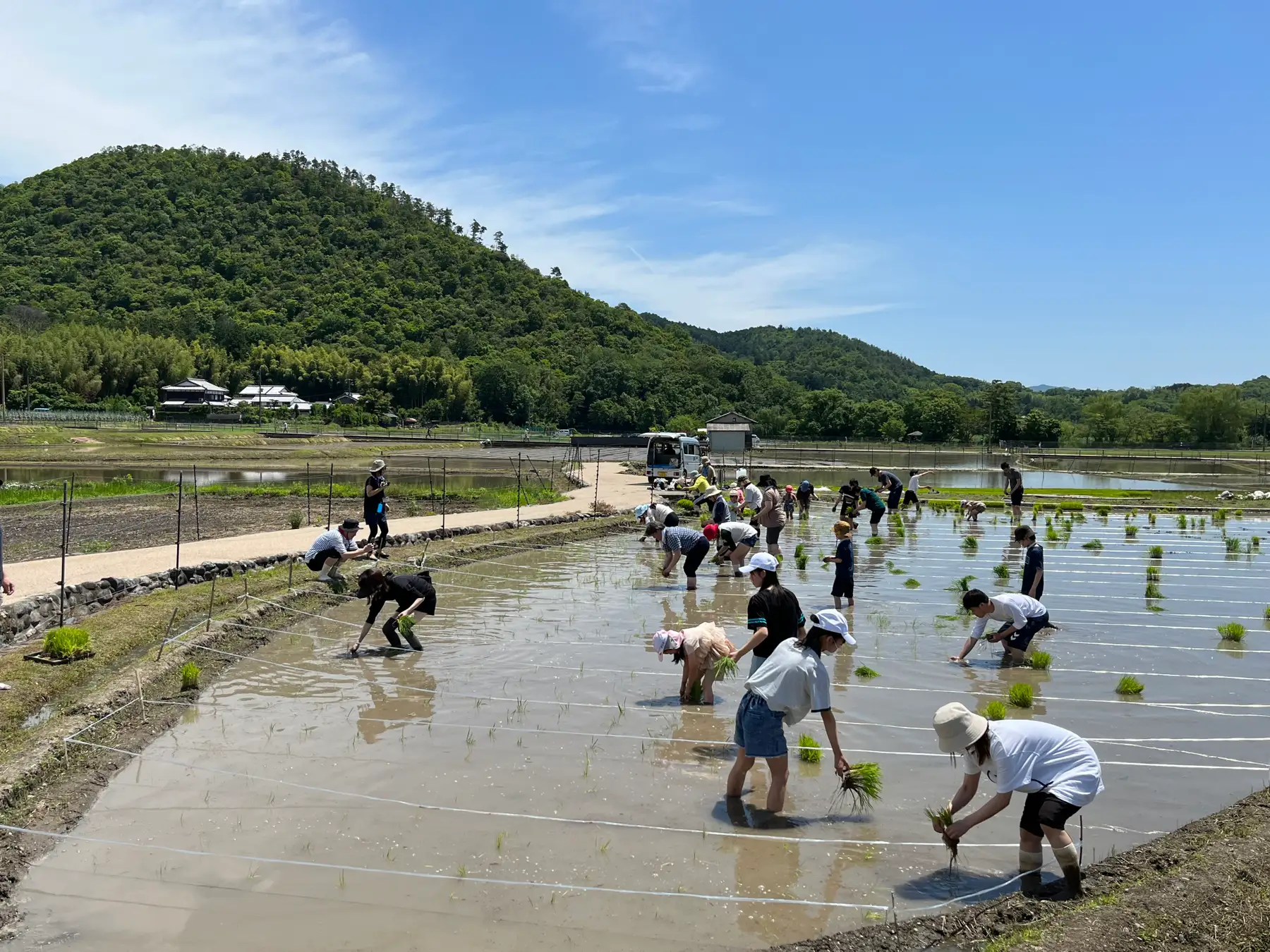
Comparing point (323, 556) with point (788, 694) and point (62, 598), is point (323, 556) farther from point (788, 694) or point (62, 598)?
point (788, 694)

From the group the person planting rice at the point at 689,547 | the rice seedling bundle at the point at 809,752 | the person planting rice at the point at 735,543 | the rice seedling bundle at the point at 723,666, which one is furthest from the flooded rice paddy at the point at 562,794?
the person planting rice at the point at 689,547

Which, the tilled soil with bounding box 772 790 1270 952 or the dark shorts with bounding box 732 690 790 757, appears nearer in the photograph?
the tilled soil with bounding box 772 790 1270 952

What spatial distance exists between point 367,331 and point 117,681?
5034 inches

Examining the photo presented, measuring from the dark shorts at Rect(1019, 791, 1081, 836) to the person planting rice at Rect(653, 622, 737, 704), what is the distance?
3840 mm

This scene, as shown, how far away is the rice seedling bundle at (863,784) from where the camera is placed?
678 cm

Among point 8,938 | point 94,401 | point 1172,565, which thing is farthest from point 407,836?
point 94,401

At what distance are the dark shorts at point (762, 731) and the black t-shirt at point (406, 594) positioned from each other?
18.9 ft

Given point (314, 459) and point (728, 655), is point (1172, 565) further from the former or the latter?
point (314, 459)

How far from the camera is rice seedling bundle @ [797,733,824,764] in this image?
8.02 m

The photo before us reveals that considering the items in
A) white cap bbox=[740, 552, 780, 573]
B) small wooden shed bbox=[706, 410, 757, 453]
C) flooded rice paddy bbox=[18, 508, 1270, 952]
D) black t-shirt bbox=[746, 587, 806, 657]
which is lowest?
flooded rice paddy bbox=[18, 508, 1270, 952]

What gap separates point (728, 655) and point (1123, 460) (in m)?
68.2

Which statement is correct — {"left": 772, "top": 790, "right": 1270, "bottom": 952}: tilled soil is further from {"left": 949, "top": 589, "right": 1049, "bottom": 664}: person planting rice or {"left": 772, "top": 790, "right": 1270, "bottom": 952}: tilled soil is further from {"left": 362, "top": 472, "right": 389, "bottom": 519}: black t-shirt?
{"left": 362, "top": 472, "right": 389, "bottom": 519}: black t-shirt

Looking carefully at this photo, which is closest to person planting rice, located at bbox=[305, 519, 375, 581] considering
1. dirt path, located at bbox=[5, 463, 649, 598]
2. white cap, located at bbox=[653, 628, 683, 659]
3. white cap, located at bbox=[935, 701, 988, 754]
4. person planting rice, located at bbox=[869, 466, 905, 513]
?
dirt path, located at bbox=[5, 463, 649, 598]

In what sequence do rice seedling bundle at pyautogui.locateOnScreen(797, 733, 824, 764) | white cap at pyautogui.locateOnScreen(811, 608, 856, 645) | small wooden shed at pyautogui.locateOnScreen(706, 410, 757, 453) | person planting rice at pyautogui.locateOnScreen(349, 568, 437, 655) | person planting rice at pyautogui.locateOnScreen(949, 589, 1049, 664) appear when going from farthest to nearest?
small wooden shed at pyautogui.locateOnScreen(706, 410, 757, 453) → person planting rice at pyautogui.locateOnScreen(349, 568, 437, 655) → person planting rice at pyautogui.locateOnScreen(949, 589, 1049, 664) → rice seedling bundle at pyautogui.locateOnScreen(797, 733, 824, 764) → white cap at pyautogui.locateOnScreen(811, 608, 856, 645)
